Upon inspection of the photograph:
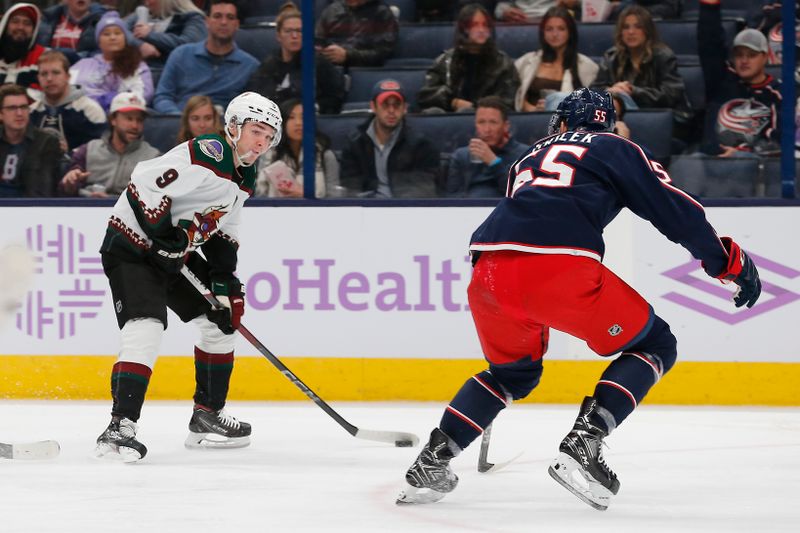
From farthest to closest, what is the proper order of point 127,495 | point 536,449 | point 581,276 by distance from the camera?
point 536,449 < point 127,495 < point 581,276

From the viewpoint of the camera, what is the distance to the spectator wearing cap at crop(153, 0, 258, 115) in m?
5.49

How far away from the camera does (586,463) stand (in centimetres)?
295

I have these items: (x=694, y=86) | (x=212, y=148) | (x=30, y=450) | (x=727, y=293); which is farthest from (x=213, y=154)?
(x=694, y=86)

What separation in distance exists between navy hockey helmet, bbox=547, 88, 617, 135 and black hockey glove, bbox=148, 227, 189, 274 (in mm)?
1234

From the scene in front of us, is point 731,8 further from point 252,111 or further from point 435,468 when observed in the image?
point 435,468

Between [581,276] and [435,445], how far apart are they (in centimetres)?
52

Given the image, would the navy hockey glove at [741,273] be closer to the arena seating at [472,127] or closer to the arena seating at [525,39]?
the arena seating at [472,127]

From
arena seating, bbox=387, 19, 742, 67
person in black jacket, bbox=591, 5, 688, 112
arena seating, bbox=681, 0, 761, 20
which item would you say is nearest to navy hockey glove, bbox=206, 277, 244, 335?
arena seating, bbox=387, 19, 742, 67

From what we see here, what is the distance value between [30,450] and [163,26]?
2.59 meters

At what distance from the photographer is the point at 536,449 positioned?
4055mm

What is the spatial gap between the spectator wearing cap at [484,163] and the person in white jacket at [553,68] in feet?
0.76

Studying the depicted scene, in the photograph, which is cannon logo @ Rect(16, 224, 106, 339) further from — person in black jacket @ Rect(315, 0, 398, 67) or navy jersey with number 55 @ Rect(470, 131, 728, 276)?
navy jersey with number 55 @ Rect(470, 131, 728, 276)

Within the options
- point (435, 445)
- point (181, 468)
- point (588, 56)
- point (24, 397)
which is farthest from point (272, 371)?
point (435, 445)

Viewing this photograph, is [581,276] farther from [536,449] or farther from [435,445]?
[536,449]
